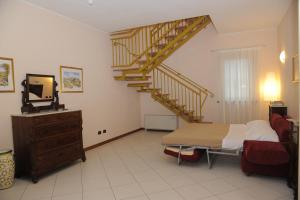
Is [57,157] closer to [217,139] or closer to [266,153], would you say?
[217,139]

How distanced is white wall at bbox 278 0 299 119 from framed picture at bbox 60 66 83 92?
4.31 m

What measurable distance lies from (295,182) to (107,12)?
4187 millimetres

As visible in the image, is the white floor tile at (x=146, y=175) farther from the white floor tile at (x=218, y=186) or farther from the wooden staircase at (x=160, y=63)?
the wooden staircase at (x=160, y=63)

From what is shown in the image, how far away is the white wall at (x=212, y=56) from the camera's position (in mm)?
5801

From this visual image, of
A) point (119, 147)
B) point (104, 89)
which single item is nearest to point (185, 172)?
point (119, 147)

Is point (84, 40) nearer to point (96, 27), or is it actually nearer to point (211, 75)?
point (96, 27)

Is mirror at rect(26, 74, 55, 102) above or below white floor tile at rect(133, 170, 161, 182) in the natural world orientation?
above

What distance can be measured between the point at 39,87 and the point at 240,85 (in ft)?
16.4

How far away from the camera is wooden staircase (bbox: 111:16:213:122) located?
5898 mm

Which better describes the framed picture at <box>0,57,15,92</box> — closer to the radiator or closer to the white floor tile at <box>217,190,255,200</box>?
the white floor tile at <box>217,190,255,200</box>

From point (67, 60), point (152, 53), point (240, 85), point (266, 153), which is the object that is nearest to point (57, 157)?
point (67, 60)

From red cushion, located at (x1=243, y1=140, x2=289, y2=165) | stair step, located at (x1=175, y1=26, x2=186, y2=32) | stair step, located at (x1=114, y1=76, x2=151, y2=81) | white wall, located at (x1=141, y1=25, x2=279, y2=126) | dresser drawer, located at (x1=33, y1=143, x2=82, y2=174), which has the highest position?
stair step, located at (x1=175, y1=26, x2=186, y2=32)

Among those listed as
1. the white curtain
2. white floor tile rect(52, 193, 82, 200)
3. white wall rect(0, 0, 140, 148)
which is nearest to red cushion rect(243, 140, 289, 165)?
white floor tile rect(52, 193, 82, 200)

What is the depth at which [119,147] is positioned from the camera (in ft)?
17.6
